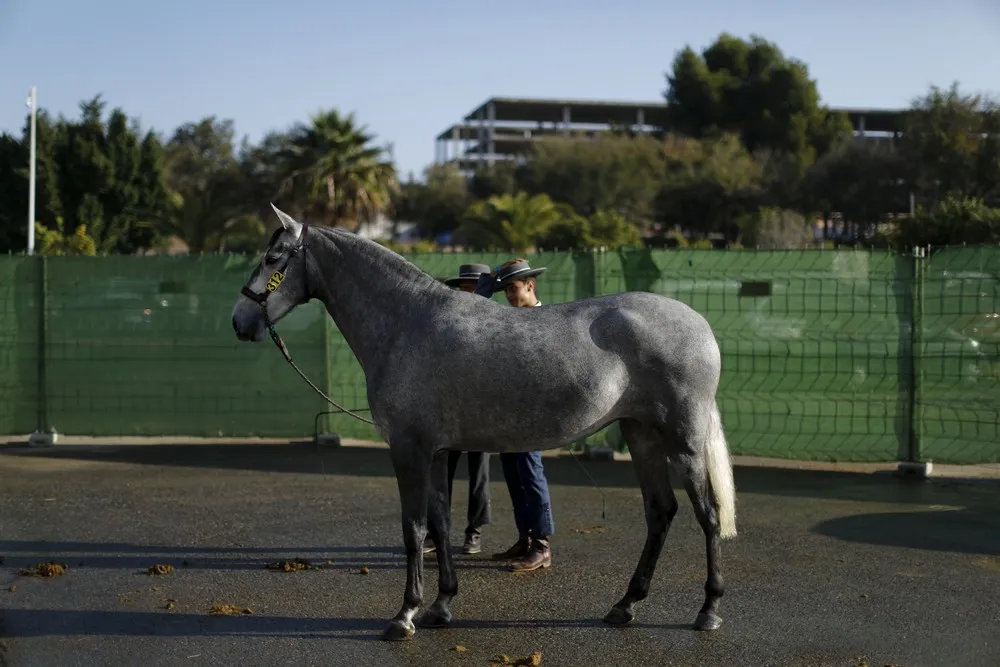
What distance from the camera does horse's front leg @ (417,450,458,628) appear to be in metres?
6.12

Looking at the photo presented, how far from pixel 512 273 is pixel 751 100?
83132 millimetres

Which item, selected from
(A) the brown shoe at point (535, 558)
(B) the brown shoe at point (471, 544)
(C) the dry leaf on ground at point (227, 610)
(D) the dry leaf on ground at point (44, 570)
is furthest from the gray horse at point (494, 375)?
(D) the dry leaf on ground at point (44, 570)

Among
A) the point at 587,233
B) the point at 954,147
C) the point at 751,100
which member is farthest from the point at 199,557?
the point at 751,100

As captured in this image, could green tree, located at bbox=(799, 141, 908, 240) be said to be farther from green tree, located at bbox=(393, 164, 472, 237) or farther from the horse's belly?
the horse's belly

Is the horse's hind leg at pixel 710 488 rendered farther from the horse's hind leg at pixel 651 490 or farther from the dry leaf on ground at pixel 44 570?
the dry leaf on ground at pixel 44 570

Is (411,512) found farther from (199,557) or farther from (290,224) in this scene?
(199,557)

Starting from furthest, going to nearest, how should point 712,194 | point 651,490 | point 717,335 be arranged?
point 712,194, point 717,335, point 651,490

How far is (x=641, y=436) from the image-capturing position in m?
6.36

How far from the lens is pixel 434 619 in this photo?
6105 mm

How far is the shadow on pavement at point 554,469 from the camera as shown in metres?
9.85

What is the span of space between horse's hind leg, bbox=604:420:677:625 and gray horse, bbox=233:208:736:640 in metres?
0.01

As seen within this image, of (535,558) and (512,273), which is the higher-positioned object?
(512,273)

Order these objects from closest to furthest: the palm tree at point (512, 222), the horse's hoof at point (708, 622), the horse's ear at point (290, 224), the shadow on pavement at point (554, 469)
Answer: the horse's hoof at point (708, 622) < the horse's ear at point (290, 224) < the shadow on pavement at point (554, 469) < the palm tree at point (512, 222)

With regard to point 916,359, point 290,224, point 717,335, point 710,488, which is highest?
point 290,224
